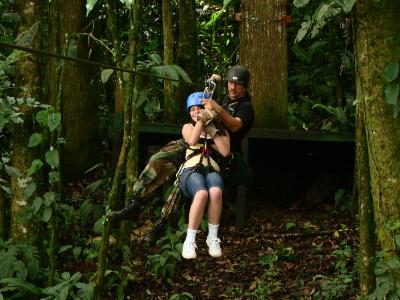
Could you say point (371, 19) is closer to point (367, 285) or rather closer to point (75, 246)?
point (367, 285)

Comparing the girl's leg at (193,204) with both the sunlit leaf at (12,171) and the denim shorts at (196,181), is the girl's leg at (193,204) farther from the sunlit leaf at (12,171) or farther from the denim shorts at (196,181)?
the sunlit leaf at (12,171)

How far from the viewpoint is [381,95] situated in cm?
480

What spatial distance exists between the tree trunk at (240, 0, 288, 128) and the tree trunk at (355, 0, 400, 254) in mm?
4039

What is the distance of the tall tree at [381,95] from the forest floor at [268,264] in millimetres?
2688

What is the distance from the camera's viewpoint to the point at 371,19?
15.8 feet

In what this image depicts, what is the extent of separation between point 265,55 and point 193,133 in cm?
338

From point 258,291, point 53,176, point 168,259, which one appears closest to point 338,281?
point 258,291

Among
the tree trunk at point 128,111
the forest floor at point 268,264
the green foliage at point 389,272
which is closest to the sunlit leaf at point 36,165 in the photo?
the tree trunk at point 128,111

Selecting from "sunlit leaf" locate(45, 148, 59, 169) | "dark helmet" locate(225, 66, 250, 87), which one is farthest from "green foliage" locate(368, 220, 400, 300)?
"sunlit leaf" locate(45, 148, 59, 169)

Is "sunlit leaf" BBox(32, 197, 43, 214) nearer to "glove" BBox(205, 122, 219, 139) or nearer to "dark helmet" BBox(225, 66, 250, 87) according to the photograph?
"glove" BBox(205, 122, 219, 139)

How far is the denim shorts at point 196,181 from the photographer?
229 inches

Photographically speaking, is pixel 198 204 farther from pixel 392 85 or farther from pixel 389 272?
pixel 392 85

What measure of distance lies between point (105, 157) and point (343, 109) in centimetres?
342

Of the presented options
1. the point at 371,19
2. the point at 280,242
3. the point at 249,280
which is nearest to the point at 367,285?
the point at 371,19
